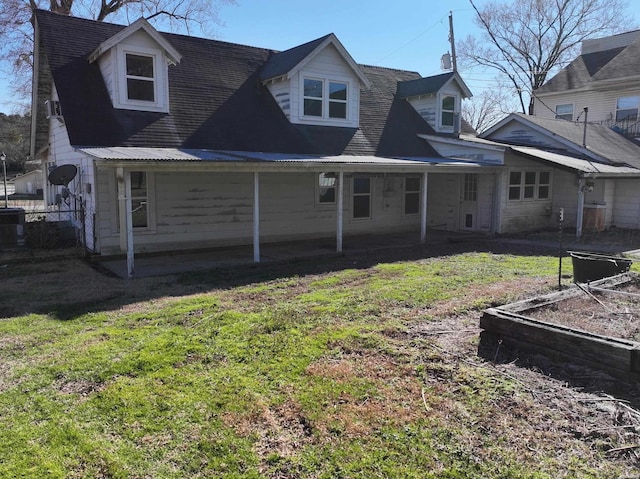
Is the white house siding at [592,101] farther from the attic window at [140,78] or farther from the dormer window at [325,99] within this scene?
the attic window at [140,78]

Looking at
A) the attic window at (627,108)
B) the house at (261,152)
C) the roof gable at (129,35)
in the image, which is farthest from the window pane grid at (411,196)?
the attic window at (627,108)

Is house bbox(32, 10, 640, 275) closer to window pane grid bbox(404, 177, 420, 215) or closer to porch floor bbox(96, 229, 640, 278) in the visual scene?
window pane grid bbox(404, 177, 420, 215)

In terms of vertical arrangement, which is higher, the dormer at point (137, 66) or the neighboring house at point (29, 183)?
the dormer at point (137, 66)

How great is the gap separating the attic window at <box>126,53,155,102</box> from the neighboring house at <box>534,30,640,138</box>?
16641mm

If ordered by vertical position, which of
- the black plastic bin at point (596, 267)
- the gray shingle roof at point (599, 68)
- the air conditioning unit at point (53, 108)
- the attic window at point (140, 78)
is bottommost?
the black plastic bin at point (596, 267)

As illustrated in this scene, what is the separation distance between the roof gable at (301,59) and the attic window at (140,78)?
3.58 m

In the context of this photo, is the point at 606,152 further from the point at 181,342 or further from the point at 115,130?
the point at 181,342

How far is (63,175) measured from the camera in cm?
1145

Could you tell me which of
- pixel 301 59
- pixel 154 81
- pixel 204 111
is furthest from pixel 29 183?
pixel 301 59

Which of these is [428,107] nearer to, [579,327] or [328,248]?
[328,248]

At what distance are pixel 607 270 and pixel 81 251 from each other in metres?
10.4

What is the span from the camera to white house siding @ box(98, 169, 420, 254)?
453 inches

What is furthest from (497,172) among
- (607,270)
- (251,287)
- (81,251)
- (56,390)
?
(56,390)

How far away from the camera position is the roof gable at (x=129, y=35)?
11.2m
